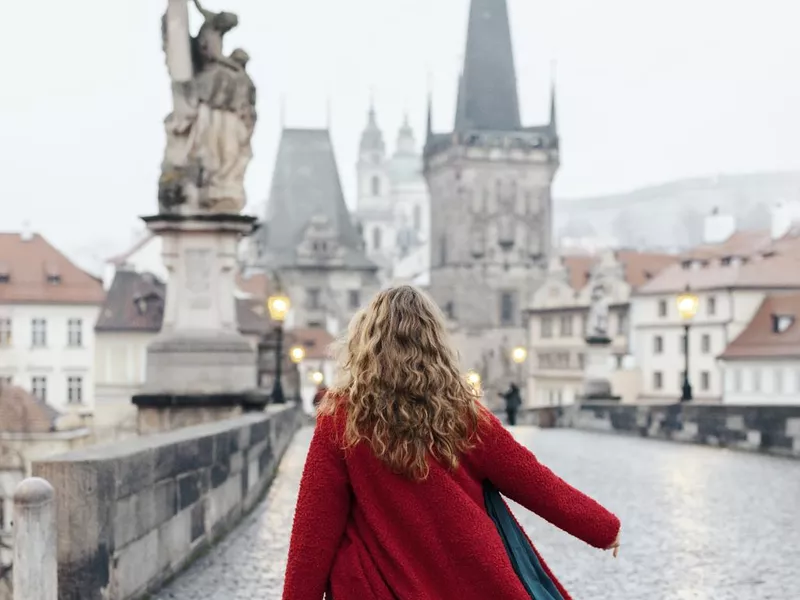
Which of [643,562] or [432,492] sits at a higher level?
[432,492]

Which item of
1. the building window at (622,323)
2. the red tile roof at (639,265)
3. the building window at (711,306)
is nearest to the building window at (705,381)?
the building window at (711,306)

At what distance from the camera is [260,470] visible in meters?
13.9

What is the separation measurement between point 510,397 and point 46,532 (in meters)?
33.1

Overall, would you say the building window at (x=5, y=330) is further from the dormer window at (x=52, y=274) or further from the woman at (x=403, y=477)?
the woman at (x=403, y=477)

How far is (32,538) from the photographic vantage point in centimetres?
519

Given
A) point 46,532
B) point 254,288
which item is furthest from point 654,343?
point 46,532

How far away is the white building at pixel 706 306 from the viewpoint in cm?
6794

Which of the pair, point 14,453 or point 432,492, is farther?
point 14,453

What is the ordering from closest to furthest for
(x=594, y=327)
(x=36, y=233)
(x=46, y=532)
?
1. (x=46, y=532)
2. (x=594, y=327)
3. (x=36, y=233)

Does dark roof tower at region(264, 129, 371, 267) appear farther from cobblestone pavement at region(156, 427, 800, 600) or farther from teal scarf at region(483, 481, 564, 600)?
teal scarf at region(483, 481, 564, 600)

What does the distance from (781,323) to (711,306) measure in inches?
242

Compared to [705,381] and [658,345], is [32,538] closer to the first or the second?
[705,381]

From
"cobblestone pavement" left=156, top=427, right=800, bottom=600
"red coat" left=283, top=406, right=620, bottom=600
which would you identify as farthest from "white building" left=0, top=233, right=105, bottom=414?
"red coat" left=283, top=406, right=620, bottom=600

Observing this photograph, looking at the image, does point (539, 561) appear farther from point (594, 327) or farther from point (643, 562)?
point (594, 327)
